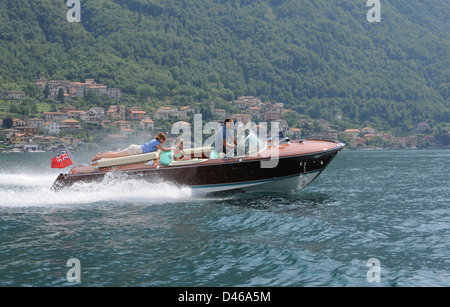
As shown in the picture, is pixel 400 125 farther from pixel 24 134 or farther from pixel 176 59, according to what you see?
pixel 24 134

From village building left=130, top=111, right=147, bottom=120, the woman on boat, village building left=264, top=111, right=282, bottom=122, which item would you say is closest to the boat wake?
the woman on boat

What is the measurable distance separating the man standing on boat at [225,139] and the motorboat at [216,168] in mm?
167

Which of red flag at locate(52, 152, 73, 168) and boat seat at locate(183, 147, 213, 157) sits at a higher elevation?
boat seat at locate(183, 147, 213, 157)

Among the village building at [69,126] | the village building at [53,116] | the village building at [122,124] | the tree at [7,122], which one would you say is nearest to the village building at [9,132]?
the tree at [7,122]

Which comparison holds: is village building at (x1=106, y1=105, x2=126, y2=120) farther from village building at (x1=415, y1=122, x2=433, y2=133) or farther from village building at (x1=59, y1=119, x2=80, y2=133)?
village building at (x1=415, y1=122, x2=433, y2=133)

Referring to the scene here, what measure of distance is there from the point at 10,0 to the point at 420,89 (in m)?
154

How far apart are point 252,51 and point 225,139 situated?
168682 millimetres

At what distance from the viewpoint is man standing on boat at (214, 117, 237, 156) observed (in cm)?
1280

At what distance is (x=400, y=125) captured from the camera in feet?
429

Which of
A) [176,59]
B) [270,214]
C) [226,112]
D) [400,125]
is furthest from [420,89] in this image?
[270,214]

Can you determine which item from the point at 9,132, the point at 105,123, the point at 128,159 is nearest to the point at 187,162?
the point at 128,159

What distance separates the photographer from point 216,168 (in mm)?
12609

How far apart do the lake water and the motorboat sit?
0.34m

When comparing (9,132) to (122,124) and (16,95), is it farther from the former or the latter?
(16,95)
